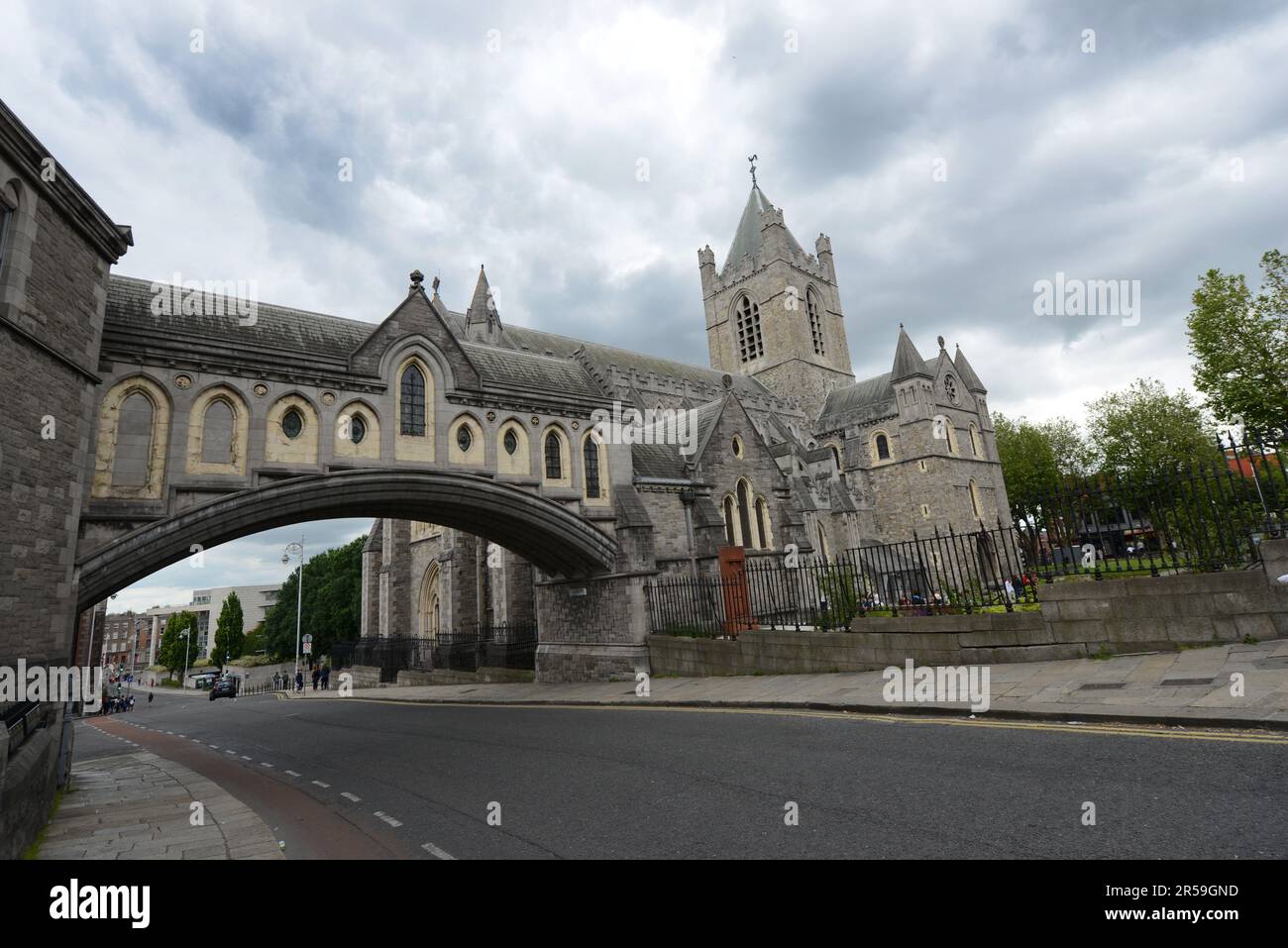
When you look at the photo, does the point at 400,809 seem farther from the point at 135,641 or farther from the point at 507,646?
the point at 135,641

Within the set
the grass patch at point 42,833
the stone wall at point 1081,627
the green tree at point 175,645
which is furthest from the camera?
the green tree at point 175,645

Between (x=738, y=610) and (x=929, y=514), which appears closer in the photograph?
(x=738, y=610)

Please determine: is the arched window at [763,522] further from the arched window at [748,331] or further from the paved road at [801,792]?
the arched window at [748,331]

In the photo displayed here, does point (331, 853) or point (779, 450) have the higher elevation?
point (779, 450)

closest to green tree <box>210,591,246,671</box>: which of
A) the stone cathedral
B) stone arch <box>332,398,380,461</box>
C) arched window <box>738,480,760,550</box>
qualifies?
the stone cathedral

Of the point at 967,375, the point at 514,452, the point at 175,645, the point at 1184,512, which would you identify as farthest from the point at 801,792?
the point at 175,645

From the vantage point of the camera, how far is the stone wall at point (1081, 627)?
9.01 meters

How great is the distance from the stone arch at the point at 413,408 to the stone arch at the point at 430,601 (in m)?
16.9

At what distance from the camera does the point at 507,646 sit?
23.7 metres

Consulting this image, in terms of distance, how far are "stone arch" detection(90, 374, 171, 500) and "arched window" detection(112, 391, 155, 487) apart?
0.11 ft

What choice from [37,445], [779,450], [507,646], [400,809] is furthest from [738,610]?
[779,450]

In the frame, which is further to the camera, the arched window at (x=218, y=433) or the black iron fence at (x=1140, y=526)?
the arched window at (x=218, y=433)

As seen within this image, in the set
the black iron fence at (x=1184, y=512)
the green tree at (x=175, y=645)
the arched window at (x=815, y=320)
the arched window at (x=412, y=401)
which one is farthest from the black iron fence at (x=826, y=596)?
the green tree at (x=175, y=645)
